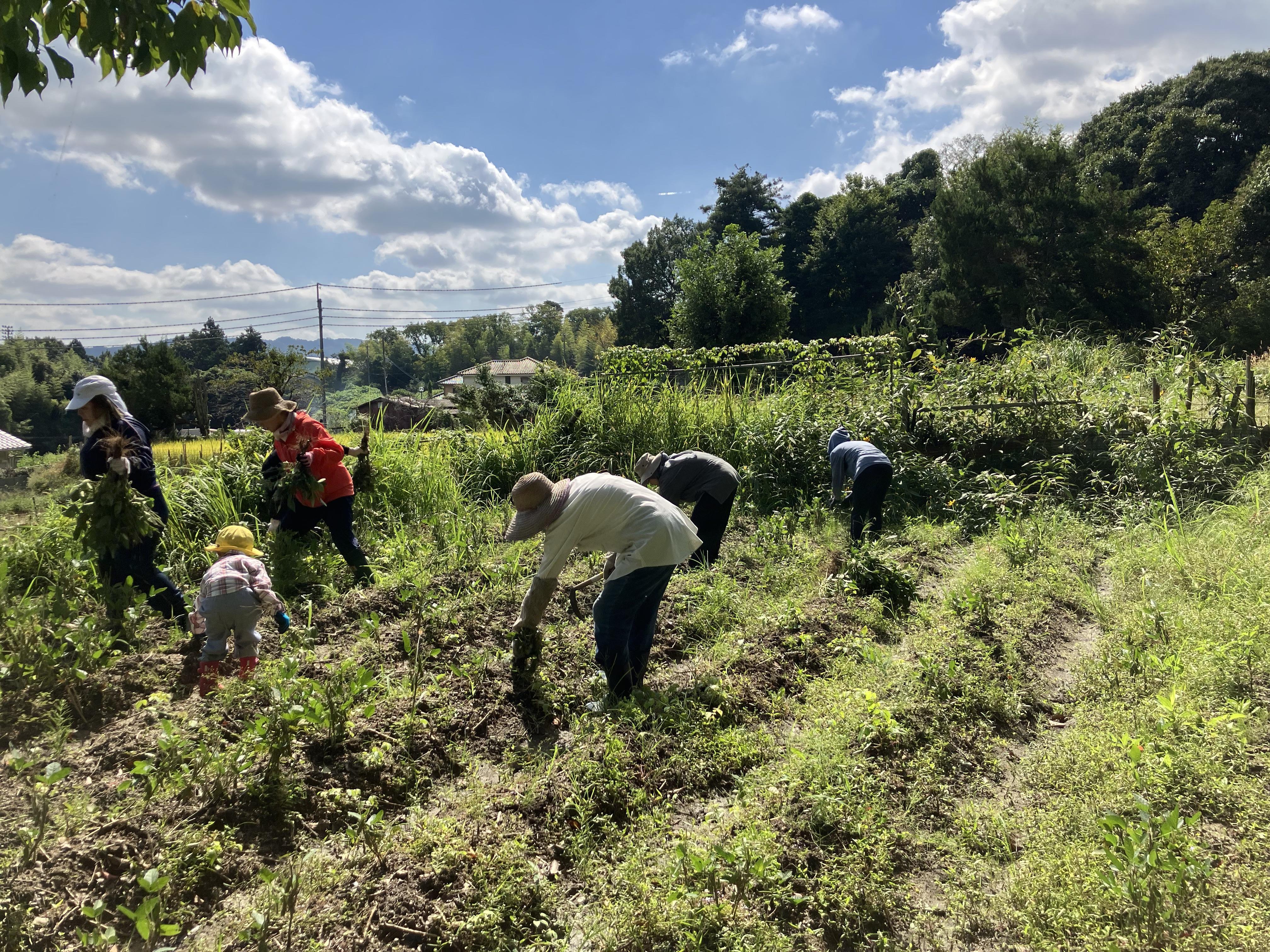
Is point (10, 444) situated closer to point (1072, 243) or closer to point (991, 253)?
point (991, 253)

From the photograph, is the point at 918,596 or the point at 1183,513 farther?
the point at 1183,513

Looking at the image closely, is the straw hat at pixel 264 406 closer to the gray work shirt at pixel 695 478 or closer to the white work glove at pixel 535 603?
the white work glove at pixel 535 603

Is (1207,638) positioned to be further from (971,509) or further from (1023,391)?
(1023,391)

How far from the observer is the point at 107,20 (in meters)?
1.88

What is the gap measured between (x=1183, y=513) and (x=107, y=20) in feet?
27.6

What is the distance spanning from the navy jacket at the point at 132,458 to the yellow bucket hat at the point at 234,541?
0.70 meters

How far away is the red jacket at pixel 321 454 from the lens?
4789mm

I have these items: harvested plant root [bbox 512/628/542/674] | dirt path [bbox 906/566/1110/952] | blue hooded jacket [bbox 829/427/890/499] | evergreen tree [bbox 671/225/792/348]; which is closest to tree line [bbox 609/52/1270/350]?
evergreen tree [bbox 671/225/792/348]

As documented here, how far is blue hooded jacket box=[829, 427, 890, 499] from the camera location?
5.88 meters

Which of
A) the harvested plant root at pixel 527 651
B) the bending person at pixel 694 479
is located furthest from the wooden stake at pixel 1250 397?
the harvested plant root at pixel 527 651

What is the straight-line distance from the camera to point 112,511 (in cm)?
380

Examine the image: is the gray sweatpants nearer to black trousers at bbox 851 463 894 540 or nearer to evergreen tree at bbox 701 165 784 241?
black trousers at bbox 851 463 894 540

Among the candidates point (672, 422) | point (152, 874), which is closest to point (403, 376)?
point (672, 422)

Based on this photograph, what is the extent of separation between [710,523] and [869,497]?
5.05 feet
